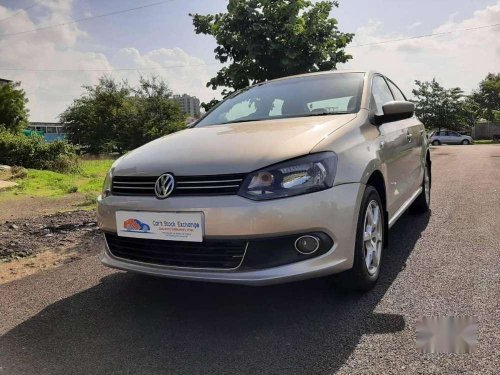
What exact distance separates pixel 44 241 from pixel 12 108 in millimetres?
28597

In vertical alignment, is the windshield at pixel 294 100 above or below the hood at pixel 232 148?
above

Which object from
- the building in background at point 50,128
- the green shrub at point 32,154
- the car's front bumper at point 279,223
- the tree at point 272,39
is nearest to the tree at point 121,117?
the building in background at point 50,128

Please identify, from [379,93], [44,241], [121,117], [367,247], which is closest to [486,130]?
[121,117]

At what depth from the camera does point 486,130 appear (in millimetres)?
49438

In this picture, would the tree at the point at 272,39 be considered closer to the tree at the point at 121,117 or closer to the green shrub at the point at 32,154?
the green shrub at the point at 32,154

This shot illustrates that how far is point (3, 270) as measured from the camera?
4.14 meters

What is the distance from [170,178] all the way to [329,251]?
1.00 meters

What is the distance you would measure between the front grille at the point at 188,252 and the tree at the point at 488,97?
60848 millimetres

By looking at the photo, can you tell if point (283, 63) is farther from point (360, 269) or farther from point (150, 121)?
point (150, 121)

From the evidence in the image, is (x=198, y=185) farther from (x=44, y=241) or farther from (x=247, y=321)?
(x=44, y=241)

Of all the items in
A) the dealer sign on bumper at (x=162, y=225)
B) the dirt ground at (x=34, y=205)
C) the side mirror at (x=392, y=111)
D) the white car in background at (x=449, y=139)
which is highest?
the side mirror at (x=392, y=111)

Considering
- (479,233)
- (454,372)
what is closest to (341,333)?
(454,372)

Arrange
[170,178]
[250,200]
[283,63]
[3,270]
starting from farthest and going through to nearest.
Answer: [283,63], [3,270], [170,178], [250,200]

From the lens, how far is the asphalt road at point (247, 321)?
7.50ft
